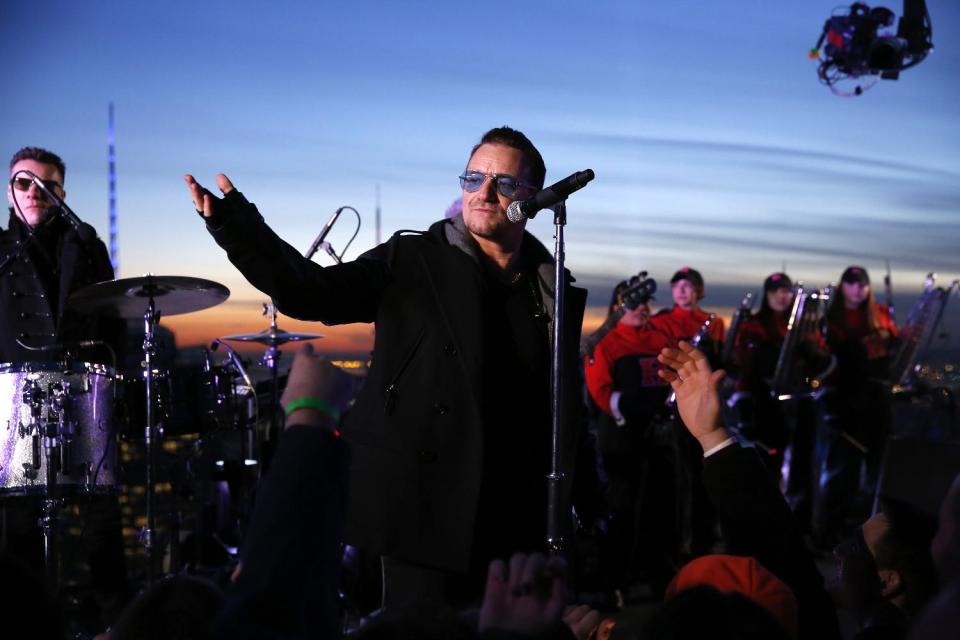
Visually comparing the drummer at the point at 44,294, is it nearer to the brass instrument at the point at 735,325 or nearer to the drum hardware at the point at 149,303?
the drum hardware at the point at 149,303

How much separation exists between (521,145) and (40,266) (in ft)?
10.1

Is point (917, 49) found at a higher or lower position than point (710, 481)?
higher

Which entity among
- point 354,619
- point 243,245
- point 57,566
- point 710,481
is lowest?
point 354,619

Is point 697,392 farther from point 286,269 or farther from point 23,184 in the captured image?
point 23,184

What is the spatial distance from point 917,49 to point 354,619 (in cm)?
691

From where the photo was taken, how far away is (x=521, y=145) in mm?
4199

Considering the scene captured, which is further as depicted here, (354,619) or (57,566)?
(354,619)

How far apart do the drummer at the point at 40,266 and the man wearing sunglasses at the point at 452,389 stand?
2.59m

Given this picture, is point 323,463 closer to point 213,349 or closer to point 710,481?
point 710,481

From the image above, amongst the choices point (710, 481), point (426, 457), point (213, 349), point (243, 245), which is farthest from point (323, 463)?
point (213, 349)

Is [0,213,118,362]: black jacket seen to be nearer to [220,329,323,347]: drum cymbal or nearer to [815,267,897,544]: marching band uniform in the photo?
[220,329,323,347]: drum cymbal

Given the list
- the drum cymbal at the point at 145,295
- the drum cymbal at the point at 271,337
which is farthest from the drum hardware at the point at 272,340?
the drum cymbal at the point at 145,295

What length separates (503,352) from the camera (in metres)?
4.01

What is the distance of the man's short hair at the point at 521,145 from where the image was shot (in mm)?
4188
